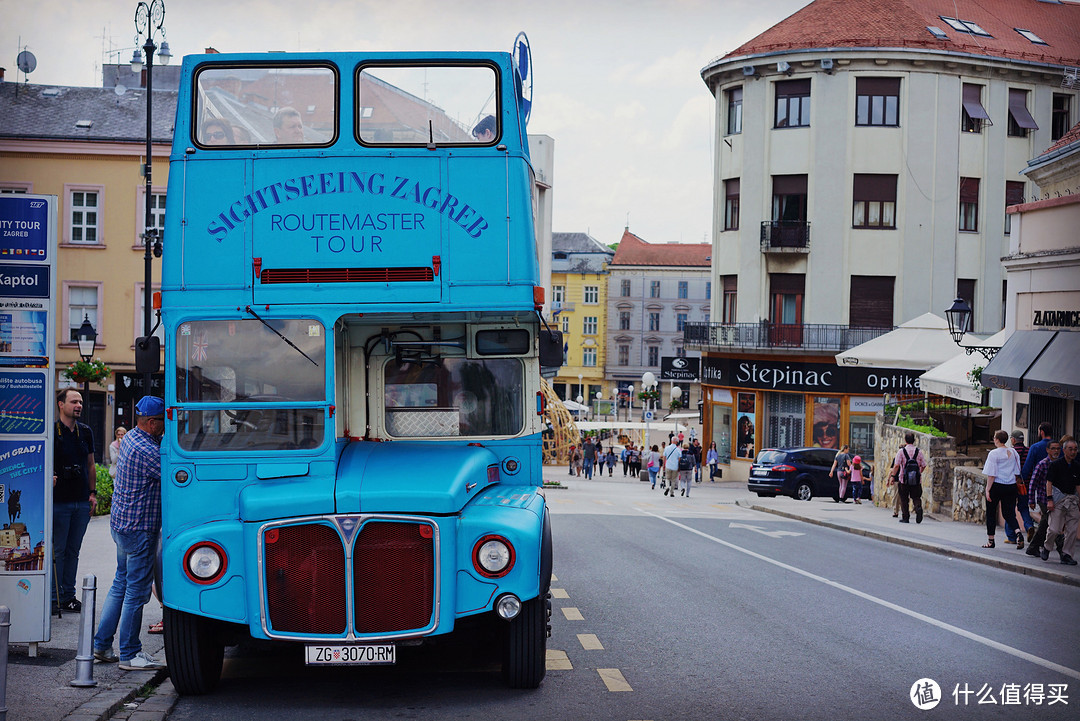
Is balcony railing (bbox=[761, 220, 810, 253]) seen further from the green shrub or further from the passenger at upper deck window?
the passenger at upper deck window

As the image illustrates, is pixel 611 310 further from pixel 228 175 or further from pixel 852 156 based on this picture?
pixel 228 175

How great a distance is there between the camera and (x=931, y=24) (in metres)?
44.8

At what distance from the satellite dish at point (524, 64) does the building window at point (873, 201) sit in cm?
3701

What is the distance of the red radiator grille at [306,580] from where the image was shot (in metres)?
7.68

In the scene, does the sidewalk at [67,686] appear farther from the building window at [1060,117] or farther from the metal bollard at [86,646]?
the building window at [1060,117]

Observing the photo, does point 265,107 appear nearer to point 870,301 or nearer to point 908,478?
point 908,478

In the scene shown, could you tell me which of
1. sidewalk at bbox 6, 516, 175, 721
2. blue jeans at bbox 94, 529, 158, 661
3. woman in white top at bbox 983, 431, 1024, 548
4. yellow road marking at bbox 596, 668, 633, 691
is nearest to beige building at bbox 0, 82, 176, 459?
woman in white top at bbox 983, 431, 1024, 548

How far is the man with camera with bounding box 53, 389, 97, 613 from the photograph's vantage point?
10.8 m

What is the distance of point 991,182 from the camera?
44875 millimetres

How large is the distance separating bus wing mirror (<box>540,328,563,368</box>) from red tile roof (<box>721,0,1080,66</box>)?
127ft

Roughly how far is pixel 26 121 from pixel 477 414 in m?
39.6

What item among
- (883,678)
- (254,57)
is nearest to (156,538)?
(254,57)

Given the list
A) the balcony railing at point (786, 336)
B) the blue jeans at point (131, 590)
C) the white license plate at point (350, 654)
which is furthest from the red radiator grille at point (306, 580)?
the balcony railing at point (786, 336)

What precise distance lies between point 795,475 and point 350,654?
30193mm
